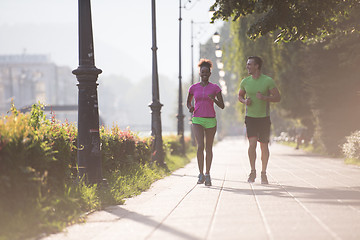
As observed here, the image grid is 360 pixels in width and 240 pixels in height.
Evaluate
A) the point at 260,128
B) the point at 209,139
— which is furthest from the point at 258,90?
the point at 209,139

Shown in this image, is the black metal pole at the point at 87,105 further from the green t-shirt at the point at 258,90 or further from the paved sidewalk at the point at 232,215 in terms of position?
the green t-shirt at the point at 258,90

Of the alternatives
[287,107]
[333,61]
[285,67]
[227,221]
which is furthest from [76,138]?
[287,107]

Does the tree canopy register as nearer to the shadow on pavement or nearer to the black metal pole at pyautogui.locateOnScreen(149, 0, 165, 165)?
the shadow on pavement

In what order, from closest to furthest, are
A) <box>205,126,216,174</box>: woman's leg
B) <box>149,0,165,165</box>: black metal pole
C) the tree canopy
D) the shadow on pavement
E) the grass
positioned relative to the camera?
the shadow on pavement < the grass < the tree canopy < <box>205,126,216,174</box>: woman's leg < <box>149,0,165,165</box>: black metal pole

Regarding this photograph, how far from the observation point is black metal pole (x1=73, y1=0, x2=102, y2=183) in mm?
8070

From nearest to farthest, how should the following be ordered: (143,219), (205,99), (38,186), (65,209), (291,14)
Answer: (38,186) → (143,219) → (65,209) → (205,99) → (291,14)

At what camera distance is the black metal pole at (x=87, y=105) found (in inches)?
318

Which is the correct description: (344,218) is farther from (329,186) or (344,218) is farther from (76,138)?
(76,138)

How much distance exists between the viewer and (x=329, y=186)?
928 cm

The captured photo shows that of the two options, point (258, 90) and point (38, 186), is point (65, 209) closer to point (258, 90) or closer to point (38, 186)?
point (38, 186)

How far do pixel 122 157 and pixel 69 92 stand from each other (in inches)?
6711

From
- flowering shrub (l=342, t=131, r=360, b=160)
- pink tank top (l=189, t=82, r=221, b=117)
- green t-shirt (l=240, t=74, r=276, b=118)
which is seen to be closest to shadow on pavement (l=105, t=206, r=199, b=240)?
pink tank top (l=189, t=82, r=221, b=117)

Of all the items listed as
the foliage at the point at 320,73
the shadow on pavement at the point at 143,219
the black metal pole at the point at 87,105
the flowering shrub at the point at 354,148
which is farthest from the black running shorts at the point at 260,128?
the foliage at the point at 320,73

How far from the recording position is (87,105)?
8180mm
